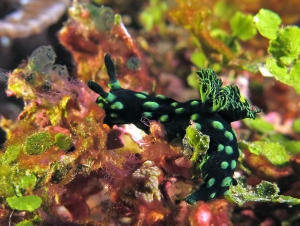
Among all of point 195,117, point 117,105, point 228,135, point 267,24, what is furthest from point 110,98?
point 267,24

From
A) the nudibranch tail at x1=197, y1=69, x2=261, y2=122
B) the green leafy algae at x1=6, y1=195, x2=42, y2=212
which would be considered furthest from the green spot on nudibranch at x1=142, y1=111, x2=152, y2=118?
the green leafy algae at x1=6, y1=195, x2=42, y2=212

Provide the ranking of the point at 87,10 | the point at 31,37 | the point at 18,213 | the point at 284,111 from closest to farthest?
the point at 18,213 < the point at 87,10 < the point at 31,37 < the point at 284,111

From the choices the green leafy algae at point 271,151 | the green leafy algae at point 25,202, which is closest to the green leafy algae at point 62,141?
the green leafy algae at point 25,202

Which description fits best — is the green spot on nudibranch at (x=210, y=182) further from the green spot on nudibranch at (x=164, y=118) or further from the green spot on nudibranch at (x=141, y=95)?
the green spot on nudibranch at (x=141, y=95)

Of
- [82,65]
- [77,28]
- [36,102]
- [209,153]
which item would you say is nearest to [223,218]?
[209,153]

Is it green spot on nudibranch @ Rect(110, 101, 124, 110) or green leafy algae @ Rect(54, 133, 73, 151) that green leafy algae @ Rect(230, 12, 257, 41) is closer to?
green spot on nudibranch @ Rect(110, 101, 124, 110)

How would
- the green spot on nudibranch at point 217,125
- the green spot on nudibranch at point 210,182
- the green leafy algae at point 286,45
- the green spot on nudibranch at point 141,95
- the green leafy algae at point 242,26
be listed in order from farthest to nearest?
the green leafy algae at point 242,26 → the green leafy algae at point 286,45 → the green spot on nudibranch at point 141,95 → the green spot on nudibranch at point 217,125 → the green spot on nudibranch at point 210,182

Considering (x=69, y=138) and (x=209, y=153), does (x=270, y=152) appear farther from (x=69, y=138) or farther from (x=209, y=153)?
(x=69, y=138)
